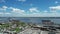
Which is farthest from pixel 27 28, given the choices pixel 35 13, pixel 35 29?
pixel 35 13

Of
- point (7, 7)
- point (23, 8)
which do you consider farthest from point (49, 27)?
point (7, 7)

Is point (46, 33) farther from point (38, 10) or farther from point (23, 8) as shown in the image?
point (23, 8)

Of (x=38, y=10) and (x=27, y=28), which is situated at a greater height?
(x=38, y=10)

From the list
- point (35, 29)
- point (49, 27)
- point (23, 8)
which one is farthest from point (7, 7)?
point (49, 27)

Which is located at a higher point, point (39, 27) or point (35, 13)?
point (35, 13)

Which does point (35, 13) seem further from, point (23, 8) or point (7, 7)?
point (7, 7)

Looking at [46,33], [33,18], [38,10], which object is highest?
[38,10]

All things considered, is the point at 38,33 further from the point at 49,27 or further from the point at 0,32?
the point at 0,32
